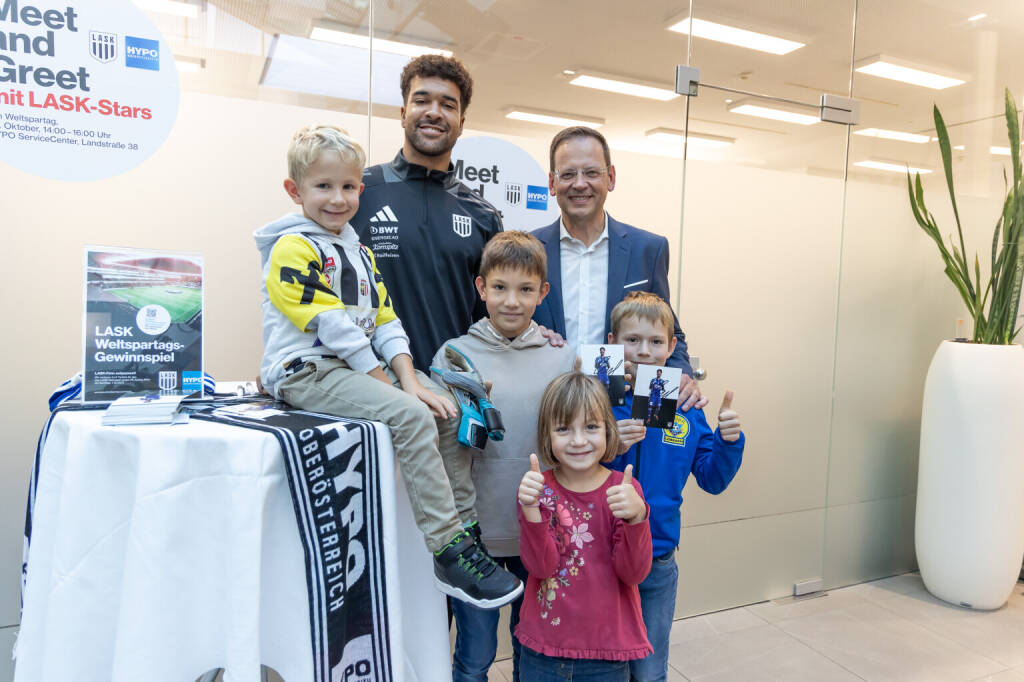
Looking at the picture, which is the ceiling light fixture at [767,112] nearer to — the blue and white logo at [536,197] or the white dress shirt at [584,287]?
the blue and white logo at [536,197]

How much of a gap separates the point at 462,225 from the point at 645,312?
0.65m

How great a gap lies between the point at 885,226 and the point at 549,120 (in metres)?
2.06

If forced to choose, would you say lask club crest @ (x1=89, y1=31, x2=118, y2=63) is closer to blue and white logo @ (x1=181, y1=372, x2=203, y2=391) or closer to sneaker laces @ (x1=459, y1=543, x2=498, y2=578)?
blue and white logo @ (x1=181, y1=372, x2=203, y2=391)

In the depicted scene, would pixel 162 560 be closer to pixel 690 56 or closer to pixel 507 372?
pixel 507 372

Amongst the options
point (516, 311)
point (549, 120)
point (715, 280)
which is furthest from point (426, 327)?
point (715, 280)

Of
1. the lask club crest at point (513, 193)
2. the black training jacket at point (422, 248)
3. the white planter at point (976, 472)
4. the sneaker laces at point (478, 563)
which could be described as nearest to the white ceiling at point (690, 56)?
the lask club crest at point (513, 193)

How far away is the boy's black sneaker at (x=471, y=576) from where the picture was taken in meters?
1.38

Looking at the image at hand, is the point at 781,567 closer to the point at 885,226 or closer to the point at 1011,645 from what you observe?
the point at 1011,645

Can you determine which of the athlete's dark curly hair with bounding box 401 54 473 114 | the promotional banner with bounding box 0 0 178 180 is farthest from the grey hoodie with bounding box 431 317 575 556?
the promotional banner with bounding box 0 0 178 180

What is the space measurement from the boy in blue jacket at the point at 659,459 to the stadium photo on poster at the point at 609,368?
7cm

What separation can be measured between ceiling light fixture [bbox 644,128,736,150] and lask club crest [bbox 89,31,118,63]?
204 centimetres

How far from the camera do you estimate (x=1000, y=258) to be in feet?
10.9

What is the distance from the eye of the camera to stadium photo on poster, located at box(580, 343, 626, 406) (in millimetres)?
1670

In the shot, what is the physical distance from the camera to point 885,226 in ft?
11.5
